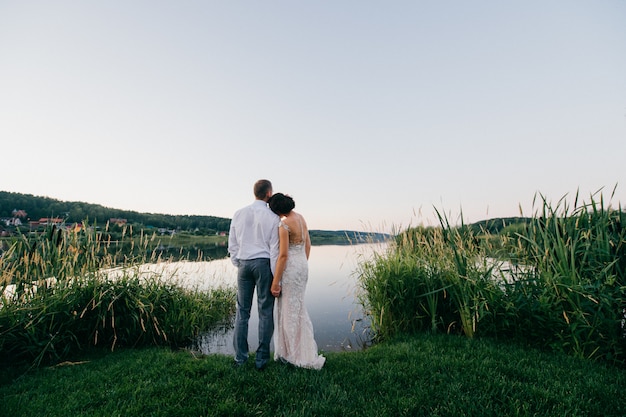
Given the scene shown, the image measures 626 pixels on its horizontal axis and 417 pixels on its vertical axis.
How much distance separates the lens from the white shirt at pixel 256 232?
3916 millimetres

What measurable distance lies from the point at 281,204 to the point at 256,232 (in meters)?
0.51

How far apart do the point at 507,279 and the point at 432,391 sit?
2735mm

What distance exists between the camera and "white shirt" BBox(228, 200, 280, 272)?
12.8 feet

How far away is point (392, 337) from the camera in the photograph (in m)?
5.54

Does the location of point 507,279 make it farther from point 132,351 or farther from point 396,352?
point 132,351

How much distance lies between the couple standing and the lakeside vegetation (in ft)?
1.02

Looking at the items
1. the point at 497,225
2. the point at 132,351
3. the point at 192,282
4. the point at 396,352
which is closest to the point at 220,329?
the point at 192,282

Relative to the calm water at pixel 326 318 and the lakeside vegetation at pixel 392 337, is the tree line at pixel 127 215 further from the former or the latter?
the lakeside vegetation at pixel 392 337

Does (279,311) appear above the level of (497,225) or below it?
below

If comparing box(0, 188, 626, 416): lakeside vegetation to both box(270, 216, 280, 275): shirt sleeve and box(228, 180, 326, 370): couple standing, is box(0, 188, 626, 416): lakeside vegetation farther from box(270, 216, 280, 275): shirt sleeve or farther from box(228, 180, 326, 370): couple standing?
box(270, 216, 280, 275): shirt sleeve

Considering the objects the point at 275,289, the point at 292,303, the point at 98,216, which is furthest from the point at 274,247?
the point at 98,216

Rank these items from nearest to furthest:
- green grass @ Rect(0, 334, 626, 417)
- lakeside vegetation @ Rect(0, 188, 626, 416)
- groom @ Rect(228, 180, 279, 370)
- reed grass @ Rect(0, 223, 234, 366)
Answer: green grass @ Rect(0, 334, 626, 417) < lakeside vegetation @ Rect(0, 188, 626, 416) < groom @ Rect(228, 180, 279, 370) < reed grass @ Rect(0, 223, 234, 366)

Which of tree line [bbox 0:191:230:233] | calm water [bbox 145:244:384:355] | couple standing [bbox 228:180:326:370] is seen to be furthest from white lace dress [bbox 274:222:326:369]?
tree line [bbox 0:191:230:233]

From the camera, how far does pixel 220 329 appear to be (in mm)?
7672
